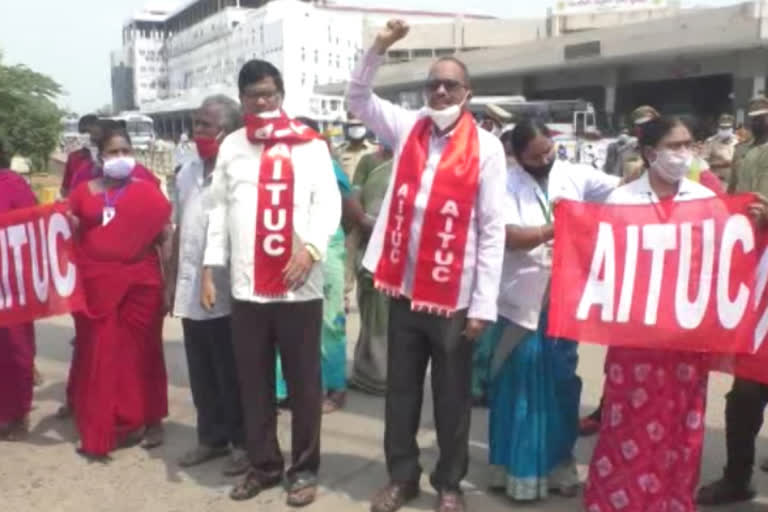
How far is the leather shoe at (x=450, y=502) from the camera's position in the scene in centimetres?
358

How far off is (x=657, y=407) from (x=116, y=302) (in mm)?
2546

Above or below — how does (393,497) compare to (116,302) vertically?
below

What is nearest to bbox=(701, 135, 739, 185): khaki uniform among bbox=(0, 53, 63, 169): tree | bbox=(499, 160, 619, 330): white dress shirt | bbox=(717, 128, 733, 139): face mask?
bbox=(717, 128, 733, 139): face mask

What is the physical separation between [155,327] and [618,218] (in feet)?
7.77

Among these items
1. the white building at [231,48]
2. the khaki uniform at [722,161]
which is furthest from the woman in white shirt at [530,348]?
the white building at [231,48]

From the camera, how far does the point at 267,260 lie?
3590mm

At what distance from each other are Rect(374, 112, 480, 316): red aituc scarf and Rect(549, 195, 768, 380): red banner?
14.5 inches

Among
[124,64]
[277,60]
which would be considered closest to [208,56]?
[277,60]

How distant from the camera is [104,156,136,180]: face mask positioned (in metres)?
4.23

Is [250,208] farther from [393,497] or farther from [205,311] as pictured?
[393,497]

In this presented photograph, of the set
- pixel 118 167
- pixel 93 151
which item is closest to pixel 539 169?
pixel 118 167

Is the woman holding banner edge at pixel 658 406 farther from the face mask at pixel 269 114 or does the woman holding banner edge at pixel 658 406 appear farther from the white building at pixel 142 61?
the white building at pixel 142 61

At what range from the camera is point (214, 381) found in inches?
168

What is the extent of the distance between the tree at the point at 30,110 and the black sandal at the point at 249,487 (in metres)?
22.6
